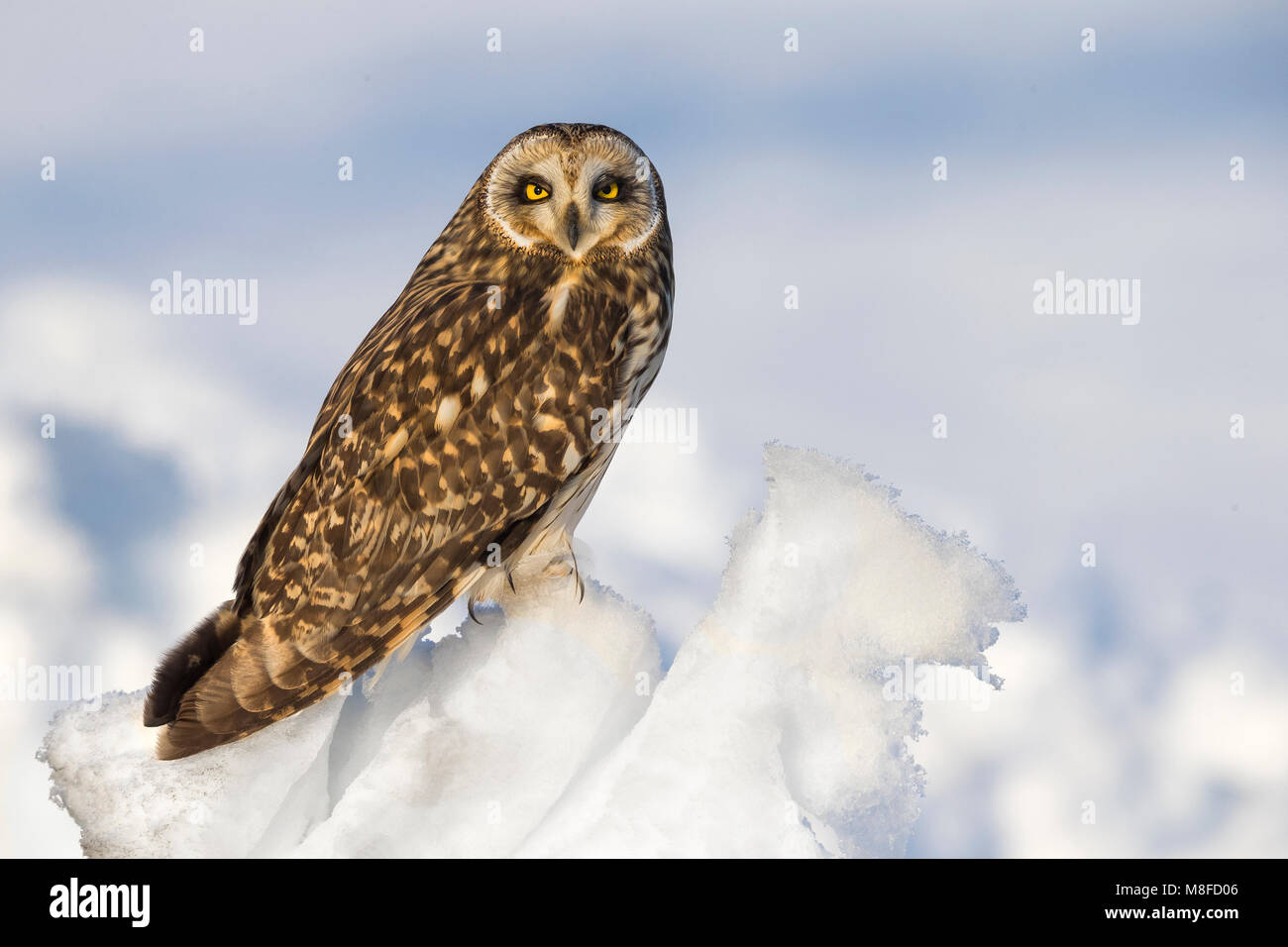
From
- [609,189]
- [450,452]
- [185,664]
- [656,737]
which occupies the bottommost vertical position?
[656,737]

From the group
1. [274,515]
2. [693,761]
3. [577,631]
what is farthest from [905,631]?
[274,515]

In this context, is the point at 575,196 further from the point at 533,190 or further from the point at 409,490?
the point at 409,490

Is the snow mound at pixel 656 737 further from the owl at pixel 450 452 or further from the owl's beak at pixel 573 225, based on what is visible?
the owl's beak at pixel 573 225

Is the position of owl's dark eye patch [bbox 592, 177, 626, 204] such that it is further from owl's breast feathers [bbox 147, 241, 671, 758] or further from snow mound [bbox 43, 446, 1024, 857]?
snow mound [bbox 43, 446, 1024, 857]

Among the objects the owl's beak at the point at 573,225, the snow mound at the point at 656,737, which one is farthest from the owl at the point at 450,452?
the snow mound at the point at 656,737

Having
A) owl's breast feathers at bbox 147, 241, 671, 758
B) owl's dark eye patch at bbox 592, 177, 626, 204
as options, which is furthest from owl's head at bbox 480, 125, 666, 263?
owl's breast feathers at bbox 147, 241, 671, 758

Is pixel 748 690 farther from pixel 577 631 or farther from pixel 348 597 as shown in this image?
pixel 348 597

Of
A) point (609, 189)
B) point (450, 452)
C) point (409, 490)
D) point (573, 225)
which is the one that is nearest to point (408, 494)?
point (409, 490)
